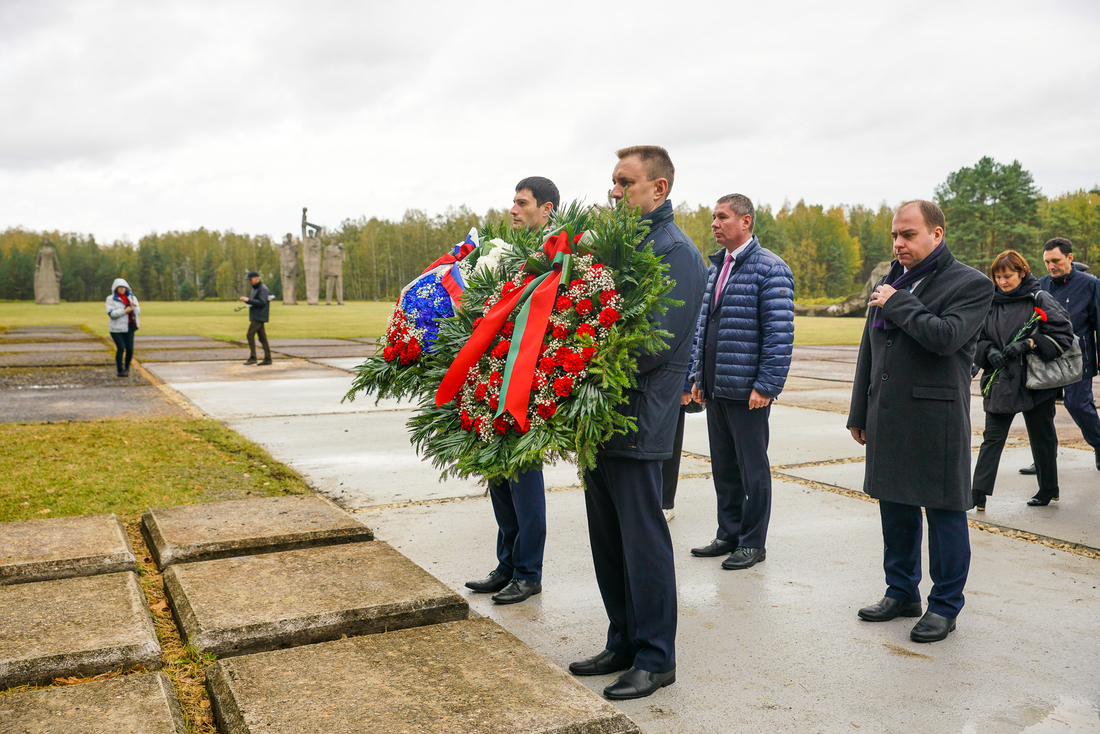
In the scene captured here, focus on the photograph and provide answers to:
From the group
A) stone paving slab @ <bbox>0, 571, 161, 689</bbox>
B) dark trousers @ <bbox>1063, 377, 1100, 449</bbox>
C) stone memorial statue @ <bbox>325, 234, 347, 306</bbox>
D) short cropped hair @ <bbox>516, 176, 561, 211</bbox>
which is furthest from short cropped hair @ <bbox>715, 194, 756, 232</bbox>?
stone memorial statue @ <bbox>325, 234, 347, 306</bbox>

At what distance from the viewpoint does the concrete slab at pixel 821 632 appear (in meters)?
3.02

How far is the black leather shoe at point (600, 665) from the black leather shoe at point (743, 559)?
143 centimetres

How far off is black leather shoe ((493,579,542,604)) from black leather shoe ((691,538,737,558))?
1.12 meters

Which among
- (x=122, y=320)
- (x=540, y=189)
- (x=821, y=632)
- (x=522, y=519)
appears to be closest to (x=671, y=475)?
(x=522, y=519)

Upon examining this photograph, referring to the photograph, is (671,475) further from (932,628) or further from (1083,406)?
(1083,406)

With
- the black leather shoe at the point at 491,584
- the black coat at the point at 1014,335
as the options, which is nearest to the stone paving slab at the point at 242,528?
the black leather shoe at the point at 491,584

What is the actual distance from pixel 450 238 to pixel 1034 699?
400 feet

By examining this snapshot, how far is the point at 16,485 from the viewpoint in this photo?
6406mm

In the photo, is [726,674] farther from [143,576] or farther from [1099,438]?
[1099,438]

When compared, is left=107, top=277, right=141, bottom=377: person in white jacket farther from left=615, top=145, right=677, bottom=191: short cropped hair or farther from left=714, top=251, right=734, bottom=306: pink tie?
left=615, top=145, right=677, bottom=191: short cropped hair

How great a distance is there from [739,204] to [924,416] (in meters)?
1.74

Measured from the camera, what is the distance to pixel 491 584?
14.3ft

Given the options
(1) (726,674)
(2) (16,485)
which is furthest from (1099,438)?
(2) (16,485)

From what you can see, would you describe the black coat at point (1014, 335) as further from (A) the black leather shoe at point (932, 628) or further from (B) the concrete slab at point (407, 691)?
(B) the concrete slab at point (407, 691)
